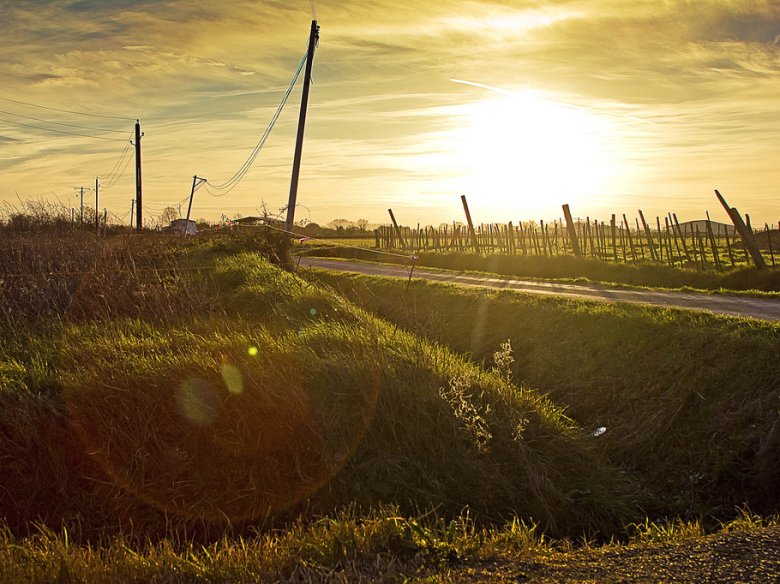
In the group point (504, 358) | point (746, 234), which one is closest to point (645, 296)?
point (746, 234)

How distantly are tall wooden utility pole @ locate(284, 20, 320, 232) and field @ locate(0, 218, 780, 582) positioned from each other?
1271 centimetres

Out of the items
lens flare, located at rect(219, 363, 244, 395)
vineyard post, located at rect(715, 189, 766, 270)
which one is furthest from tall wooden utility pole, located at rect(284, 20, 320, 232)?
lens flare, located at rect(219, 363, 244, 395)

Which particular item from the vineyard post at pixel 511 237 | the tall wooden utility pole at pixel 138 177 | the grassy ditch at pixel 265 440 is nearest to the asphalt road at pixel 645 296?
the grassy ditch at pixel 265 440

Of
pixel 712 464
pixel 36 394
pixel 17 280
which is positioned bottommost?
pixel 712 464

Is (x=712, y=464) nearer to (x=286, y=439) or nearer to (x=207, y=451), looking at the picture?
(x=286, y=439)

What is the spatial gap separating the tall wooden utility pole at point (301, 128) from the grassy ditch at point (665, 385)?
10496 mm

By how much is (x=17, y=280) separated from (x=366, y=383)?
821 cm

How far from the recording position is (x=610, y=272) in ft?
68.2

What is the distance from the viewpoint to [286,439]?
6535 millimetres

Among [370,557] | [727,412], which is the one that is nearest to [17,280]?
[370,557]

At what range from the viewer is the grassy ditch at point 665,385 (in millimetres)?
7020

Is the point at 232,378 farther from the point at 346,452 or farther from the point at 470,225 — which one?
the point at 470,225

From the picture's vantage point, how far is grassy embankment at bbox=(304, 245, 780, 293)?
1731cm

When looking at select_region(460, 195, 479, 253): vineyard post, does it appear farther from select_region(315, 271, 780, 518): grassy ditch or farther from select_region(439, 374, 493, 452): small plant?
select_region(439, 374, 493, 452): small plant
